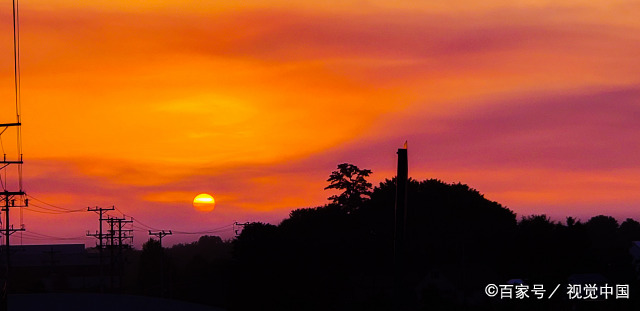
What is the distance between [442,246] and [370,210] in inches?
736

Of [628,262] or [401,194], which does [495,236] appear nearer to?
[628,262]

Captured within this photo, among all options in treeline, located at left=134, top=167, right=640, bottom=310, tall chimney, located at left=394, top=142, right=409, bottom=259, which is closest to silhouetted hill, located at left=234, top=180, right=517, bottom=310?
treeline, located at left=134, top=167, right=640, bottom=310

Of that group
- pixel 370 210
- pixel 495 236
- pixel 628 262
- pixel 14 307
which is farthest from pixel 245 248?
pixel 628 262

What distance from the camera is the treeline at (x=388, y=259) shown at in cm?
8881

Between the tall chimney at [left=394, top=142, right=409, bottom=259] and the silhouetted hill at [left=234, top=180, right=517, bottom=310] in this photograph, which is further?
the silhouetted hill at [left=234, top=180, right=517, bottom=310]

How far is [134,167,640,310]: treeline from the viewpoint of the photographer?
88.8 metres

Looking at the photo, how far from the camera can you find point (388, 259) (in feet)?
436

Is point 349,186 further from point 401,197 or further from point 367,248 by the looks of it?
point 401,197

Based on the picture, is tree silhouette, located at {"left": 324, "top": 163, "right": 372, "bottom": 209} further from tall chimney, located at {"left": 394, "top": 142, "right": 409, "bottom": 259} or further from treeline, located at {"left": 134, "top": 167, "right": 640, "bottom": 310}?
tall chimney, located at {"left": 394, "top": 142, "right": 409, "bottom": 259}

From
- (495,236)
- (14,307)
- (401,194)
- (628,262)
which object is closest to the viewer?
(401,194)

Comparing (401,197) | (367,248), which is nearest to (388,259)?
(367,248)

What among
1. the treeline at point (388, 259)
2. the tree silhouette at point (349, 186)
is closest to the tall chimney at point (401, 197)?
the treeline at point (388, 259)

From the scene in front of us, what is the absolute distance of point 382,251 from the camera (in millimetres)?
133125

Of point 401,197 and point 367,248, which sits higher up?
point 401,197
